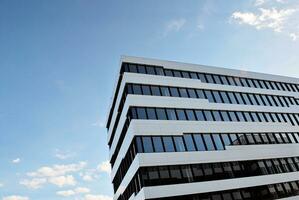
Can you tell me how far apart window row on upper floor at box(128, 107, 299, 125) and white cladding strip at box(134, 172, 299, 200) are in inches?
290

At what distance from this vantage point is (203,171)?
26.7 metres

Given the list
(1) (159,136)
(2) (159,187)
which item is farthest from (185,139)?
(2) (159,187)

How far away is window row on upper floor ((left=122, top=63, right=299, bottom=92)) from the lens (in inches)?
1240

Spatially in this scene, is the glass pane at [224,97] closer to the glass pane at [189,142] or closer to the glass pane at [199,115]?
the glass pane at [199,115]

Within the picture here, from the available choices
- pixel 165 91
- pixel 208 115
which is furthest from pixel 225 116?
pixel 165 91

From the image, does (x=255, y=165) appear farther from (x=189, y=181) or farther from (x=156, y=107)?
(x=156, y=107)

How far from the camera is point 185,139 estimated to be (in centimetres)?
2778

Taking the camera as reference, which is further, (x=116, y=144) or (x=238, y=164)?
(x=116, y=144)

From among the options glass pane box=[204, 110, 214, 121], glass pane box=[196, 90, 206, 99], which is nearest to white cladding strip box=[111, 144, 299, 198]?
glass pane box=[204, 110, 214, 121]

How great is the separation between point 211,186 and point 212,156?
3.33 m

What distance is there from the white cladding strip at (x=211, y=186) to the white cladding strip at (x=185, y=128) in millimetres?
5502

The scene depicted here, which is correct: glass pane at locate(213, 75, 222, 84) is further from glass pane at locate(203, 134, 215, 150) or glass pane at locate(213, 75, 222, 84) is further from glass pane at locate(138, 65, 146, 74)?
glass pane at locate(138, 65, 146, 74)

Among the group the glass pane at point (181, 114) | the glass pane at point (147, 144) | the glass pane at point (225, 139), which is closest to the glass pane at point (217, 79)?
the glass pane at point (225, 139)

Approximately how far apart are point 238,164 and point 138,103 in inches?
527
